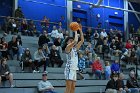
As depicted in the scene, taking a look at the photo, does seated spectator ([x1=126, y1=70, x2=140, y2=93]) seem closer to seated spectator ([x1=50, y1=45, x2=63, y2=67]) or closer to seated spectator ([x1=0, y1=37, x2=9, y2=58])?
seated spectator ([x1=50, y1=45, x2=63, y2=67])

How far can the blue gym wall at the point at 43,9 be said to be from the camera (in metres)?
20.8

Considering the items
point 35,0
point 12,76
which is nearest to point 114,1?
point 35,0

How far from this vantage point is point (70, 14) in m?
22.4

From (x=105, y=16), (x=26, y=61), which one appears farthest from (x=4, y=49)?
(x=105, y=16)

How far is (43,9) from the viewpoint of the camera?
21.6m

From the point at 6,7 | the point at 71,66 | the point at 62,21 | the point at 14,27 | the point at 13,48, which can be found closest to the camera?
the point at 71,66

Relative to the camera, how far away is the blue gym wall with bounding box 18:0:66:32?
2080 centimetres

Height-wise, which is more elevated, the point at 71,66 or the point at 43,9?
the point at 43,9

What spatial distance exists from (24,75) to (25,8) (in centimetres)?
854

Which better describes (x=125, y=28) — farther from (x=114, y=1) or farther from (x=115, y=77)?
(x=115, y=77)

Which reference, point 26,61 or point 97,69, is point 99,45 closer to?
point 97,69

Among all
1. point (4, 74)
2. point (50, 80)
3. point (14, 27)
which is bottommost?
point (50, 80)

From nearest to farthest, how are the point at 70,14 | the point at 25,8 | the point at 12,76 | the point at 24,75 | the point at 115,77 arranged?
the point at 12,76 < the point at 24,75 < the point at 115,77 < the point at 25,8 < the point at 70,14

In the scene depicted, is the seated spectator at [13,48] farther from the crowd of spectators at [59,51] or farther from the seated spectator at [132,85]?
the seated spectator at [132,85]
